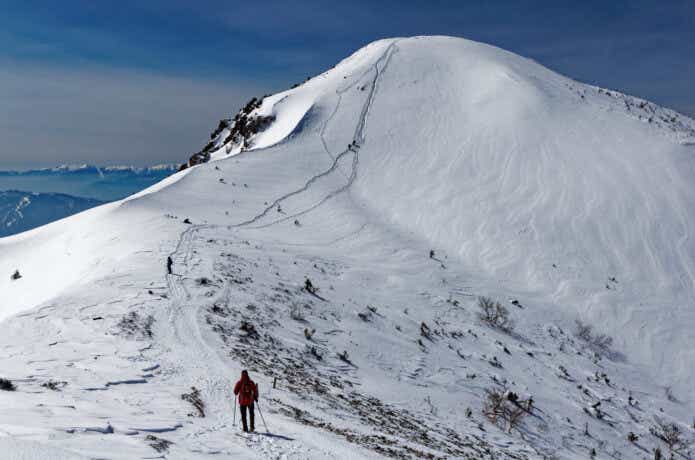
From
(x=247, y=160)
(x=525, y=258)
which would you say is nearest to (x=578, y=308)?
(x=525, y=258)

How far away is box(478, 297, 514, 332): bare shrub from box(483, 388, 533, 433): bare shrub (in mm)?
6338

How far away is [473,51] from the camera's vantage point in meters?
64.6

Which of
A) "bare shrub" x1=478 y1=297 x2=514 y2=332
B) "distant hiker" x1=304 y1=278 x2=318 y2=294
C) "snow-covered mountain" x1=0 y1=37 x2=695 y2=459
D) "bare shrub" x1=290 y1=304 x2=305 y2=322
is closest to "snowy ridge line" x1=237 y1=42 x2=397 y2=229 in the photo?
"snow-covered mountain" x1=0 y1=37 x2=695 y2=459

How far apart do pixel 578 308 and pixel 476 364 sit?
32.5 ft

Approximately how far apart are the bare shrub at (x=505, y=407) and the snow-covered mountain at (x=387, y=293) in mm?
84

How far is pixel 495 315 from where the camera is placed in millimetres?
23422

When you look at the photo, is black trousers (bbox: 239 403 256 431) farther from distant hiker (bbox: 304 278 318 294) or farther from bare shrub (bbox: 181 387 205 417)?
distant hiker (bbox: 304 278 318 294)

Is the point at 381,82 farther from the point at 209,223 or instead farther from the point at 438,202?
the point at 209,223

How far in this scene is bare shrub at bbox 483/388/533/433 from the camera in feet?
48.4

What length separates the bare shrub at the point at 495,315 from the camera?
74.9ft

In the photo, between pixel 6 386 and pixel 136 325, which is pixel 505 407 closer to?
pixel 136 325

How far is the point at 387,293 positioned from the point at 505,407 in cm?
883

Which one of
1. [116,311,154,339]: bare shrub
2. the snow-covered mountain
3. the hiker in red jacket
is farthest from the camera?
[116,311,154,339]: bare shrub

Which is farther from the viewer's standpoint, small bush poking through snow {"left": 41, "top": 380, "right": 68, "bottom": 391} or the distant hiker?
the distant hiker
